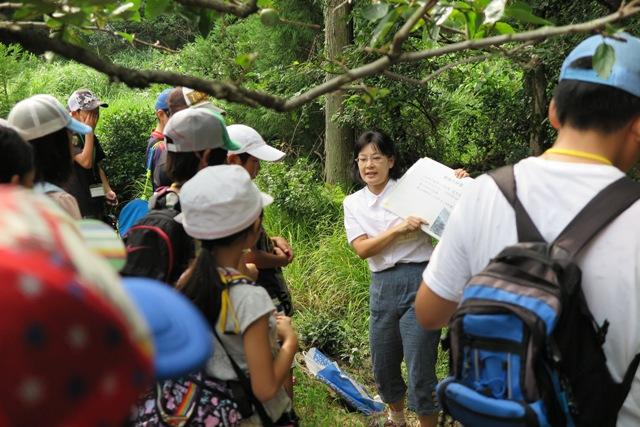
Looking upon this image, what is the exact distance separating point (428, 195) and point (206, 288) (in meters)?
1.86

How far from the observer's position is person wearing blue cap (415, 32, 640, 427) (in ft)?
5.27

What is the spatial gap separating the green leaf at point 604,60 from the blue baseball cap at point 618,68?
0.13 ft

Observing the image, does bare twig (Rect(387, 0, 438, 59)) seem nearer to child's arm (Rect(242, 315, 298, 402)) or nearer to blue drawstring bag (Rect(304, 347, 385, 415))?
child's arm (Rect(242, 315, 298, 402))

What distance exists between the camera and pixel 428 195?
143 inches

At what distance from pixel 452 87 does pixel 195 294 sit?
18.0ft

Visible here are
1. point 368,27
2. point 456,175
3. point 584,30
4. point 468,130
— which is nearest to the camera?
point 584,30

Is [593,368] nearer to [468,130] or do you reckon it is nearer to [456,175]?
[456,175]

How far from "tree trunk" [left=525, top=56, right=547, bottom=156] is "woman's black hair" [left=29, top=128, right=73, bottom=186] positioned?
11.7 feet

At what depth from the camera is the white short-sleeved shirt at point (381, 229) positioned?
12.3ft

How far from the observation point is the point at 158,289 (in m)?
0.93

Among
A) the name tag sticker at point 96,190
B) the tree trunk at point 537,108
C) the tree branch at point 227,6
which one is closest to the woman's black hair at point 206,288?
the tree branch at point 227,6

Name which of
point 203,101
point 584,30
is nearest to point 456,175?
point 203,101

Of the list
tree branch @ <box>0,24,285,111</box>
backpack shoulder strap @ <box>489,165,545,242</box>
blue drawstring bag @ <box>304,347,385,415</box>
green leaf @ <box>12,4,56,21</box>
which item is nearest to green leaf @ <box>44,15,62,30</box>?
green leaf @ <box>12,4,56,21</box>

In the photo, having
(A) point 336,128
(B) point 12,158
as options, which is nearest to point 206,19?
(B) point 12,158
